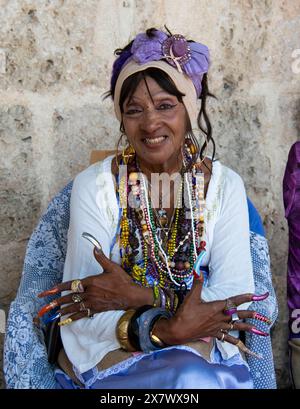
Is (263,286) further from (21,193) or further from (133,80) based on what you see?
(21,193)

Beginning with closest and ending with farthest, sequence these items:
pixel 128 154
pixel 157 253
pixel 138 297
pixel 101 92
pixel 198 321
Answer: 1. pixel 198 321
2. pixel 138 297
3. pixel 157 253
4. pixel 128 154
5. pixel 101 92

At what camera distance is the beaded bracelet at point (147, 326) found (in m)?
2.13

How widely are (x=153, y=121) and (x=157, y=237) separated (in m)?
0.40

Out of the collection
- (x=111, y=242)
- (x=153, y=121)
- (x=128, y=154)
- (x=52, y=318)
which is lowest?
(x=52, y=318)

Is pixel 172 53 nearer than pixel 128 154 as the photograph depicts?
Yes

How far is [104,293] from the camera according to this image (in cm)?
220

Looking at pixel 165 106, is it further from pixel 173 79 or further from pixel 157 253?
pixel 157 253

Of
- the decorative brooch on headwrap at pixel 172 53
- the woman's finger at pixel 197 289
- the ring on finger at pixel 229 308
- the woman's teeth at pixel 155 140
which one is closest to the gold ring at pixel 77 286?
the woman's finger at pixel 197 289

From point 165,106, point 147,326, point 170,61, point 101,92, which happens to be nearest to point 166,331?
point 147,326

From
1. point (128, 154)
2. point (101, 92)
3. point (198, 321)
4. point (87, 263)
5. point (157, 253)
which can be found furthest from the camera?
point (101, 92)

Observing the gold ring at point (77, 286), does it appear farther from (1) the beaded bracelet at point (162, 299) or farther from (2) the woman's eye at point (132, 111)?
(2) the woman's eye at point (132, 111)

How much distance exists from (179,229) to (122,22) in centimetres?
109

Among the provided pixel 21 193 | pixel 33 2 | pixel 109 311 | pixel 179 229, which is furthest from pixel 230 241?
pixel 33 2

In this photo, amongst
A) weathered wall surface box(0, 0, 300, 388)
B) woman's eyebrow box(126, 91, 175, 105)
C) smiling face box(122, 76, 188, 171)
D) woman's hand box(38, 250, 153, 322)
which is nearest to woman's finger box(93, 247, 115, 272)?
woman's hand box(38, 250, 153, 322)
